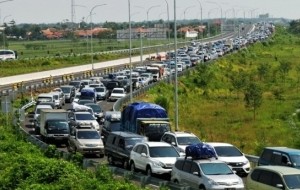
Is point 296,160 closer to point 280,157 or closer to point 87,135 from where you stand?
point 280,157

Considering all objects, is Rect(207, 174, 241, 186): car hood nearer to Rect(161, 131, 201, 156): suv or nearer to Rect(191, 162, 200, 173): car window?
Rect(191, 162, 200, 173): car window

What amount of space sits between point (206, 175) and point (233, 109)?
39624 millimetres

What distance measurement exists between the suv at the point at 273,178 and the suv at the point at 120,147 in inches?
348

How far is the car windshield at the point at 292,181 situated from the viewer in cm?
2228

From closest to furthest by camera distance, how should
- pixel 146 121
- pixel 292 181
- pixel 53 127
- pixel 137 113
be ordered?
pixel 292 181, pixel 146 121, pixel 137 113, pixel 53 127

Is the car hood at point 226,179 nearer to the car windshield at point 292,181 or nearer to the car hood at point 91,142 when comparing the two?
the car windshield at point 292,181

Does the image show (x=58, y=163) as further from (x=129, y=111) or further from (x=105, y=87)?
(x=105, y=87)

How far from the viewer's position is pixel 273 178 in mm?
22750

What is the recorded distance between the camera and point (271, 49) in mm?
164500

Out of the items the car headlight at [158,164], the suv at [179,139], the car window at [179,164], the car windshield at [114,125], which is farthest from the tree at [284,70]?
the car window at [179,164]

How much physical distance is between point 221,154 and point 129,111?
1146cm

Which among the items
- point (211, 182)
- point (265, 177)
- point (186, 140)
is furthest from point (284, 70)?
point (265, 177)

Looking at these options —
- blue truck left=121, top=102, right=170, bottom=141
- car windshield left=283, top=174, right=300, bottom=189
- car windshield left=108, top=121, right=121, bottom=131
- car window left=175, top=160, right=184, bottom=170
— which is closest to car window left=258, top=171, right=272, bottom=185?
car windshield left=283, top=174, right=300, bottom=189

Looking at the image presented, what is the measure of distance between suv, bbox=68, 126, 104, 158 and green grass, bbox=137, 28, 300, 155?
305 inches
